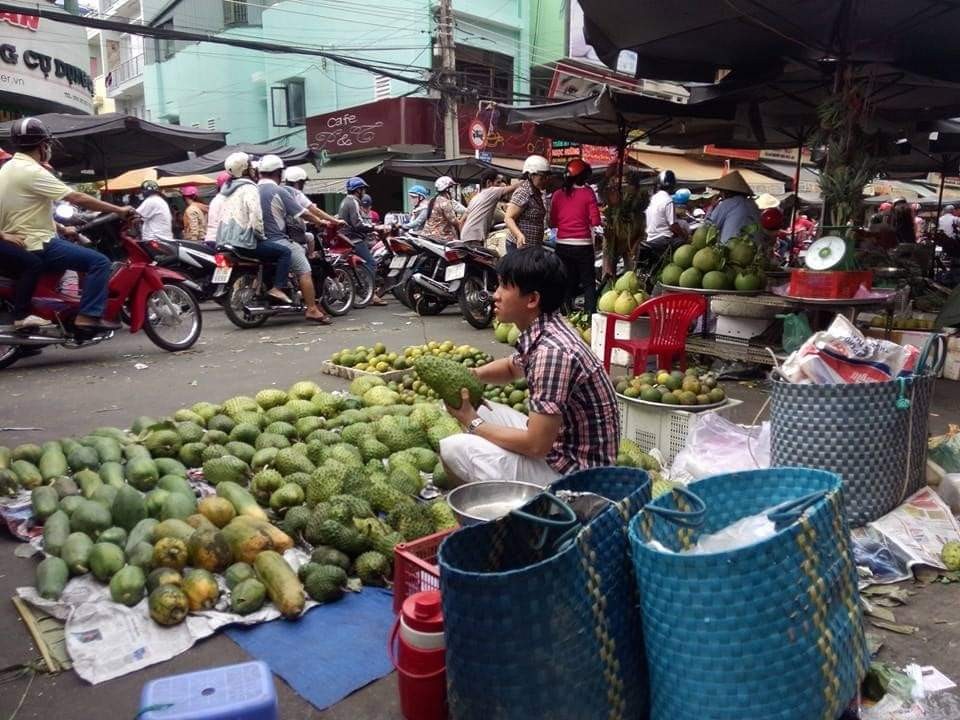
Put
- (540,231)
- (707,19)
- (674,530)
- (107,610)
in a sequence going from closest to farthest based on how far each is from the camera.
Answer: (674,530), (107,610), (707,19), (540,231)

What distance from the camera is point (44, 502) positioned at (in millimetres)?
3432

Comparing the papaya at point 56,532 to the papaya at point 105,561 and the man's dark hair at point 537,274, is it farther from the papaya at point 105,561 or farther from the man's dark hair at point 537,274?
the man's dark hair at point 537,274

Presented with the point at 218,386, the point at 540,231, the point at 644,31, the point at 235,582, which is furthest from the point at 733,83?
the point at 235,582

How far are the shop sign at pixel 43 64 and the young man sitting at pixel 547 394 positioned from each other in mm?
16043

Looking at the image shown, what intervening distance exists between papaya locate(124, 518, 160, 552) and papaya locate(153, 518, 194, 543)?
0.08 ft

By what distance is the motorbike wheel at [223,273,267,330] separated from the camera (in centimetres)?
909

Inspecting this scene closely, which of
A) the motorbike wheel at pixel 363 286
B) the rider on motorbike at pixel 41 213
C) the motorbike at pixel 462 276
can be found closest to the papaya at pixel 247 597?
the rider on motorbike at pixel 41 213

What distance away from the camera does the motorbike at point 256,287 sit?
341 inches

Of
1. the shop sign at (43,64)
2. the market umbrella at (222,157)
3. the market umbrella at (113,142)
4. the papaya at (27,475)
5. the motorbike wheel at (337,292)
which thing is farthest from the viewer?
the shop sign at (43,64)

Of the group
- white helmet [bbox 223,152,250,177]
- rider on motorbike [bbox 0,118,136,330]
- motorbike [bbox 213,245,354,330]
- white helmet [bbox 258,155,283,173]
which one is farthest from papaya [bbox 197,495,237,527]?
white helmet [bbox 258,155,283,173]

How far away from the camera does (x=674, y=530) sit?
215 cm

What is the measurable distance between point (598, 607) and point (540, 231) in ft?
21.5

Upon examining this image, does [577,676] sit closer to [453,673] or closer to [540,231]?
[453,673]

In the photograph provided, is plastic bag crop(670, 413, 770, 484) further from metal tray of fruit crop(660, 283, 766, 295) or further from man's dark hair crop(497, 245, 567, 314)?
metal tray of fruit crop(660, 283, 766, 295)
